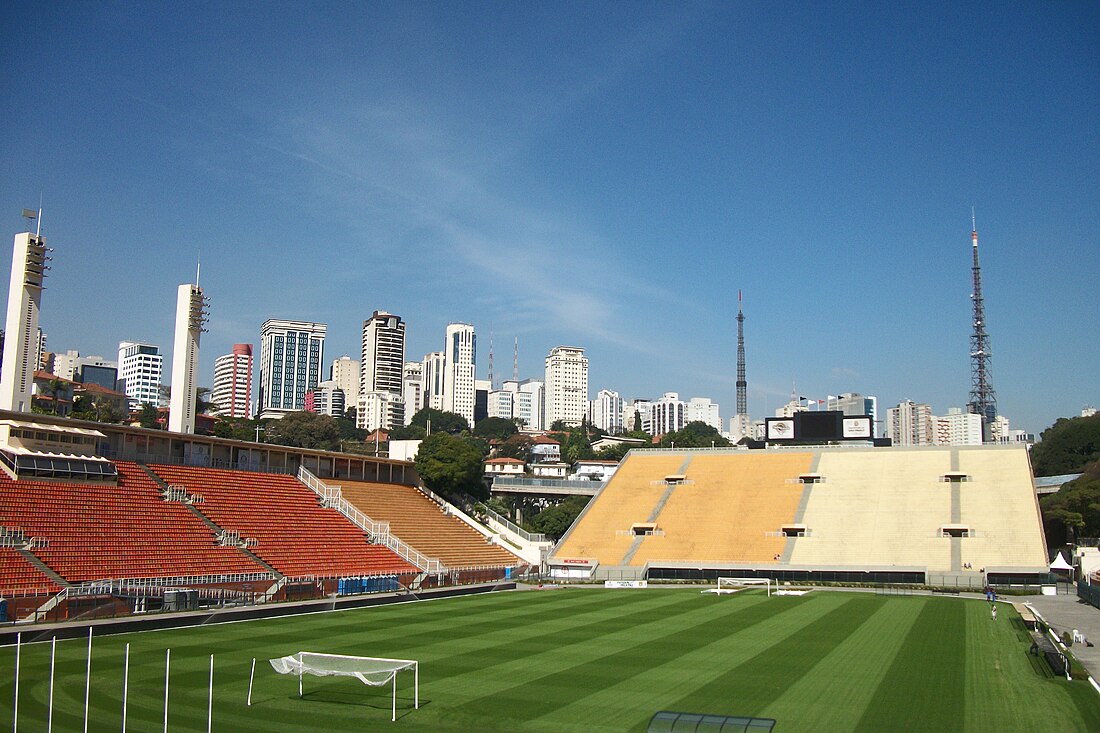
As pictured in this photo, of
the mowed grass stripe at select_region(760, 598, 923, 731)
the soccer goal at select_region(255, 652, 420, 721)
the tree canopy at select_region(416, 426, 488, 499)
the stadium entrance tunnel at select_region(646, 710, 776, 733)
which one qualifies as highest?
the tree canopy at select_region(416, 426, 488, 499)

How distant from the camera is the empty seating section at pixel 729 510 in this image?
208ft

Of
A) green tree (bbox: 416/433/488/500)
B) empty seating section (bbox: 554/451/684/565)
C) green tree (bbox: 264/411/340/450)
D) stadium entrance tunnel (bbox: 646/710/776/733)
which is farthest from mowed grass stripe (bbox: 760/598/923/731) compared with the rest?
green tree (bbox: 264/411/340/450)

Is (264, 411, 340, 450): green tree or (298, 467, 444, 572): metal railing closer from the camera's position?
(298, 467, 444, 572): metal railing

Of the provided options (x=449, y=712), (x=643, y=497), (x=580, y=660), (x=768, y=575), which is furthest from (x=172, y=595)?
(x=643, y=497)

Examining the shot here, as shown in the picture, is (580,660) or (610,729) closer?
(610,729)

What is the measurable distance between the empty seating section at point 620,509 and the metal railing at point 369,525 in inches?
562

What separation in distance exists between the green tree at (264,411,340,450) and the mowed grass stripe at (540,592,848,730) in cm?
10398

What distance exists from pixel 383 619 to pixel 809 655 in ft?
56.9

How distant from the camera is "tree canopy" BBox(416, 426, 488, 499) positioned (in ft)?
233

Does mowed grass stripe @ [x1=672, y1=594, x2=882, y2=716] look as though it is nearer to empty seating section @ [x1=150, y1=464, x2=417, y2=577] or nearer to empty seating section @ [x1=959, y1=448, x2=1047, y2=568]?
empty seating section @ [x1=959, y1=448, x2=1047, y2=568]

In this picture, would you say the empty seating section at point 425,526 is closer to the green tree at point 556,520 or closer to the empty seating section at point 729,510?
the green tree at point 556,520

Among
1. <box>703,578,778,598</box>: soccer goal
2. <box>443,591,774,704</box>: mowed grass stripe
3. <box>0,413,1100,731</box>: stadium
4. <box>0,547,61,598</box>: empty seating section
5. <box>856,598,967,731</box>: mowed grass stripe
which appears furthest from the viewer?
<box>703,578,778,598</box>: soccer goal

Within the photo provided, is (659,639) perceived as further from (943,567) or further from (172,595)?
(943,567)

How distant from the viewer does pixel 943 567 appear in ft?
188
